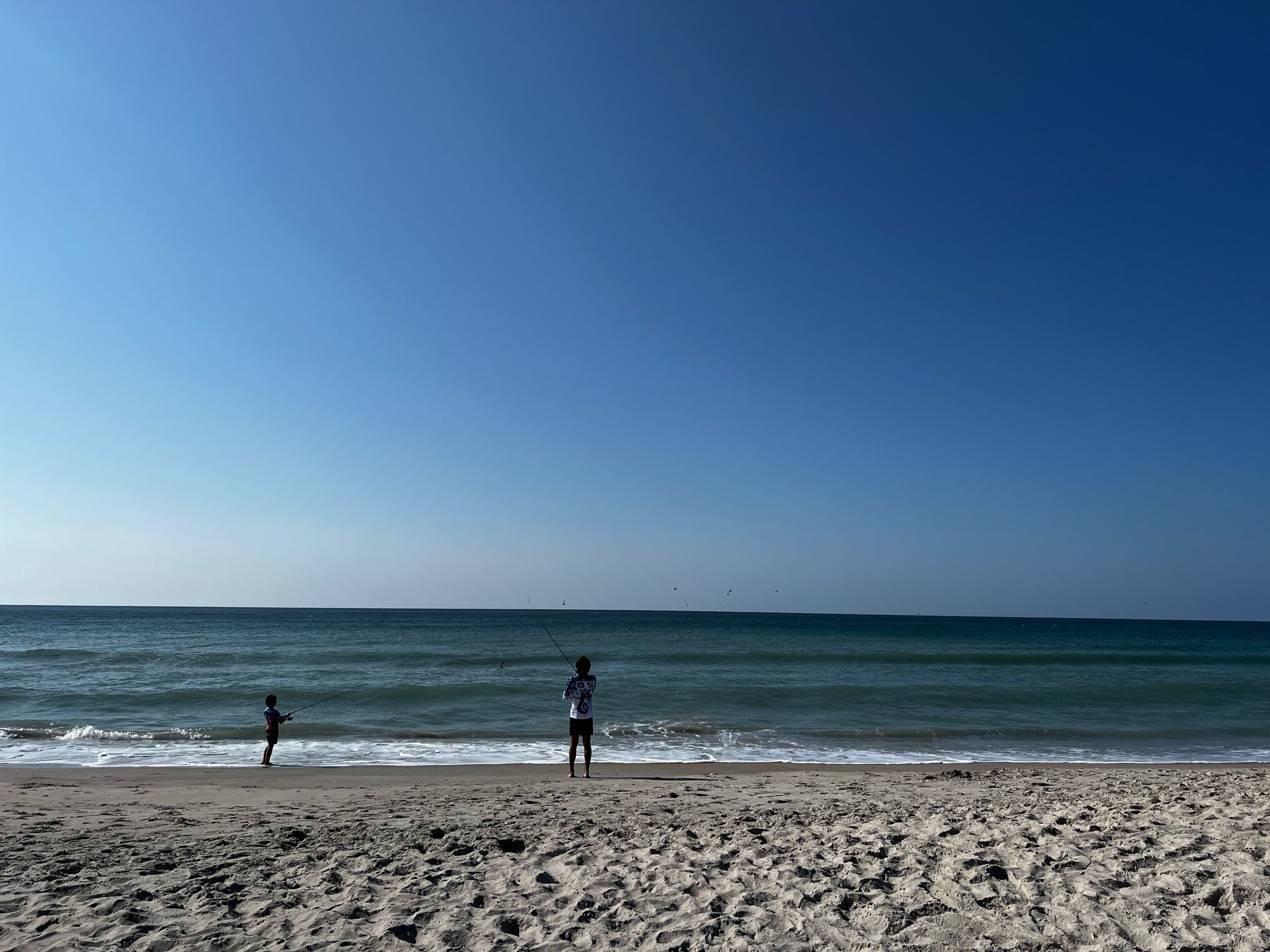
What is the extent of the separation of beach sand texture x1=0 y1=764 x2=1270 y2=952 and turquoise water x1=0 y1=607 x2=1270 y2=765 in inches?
201

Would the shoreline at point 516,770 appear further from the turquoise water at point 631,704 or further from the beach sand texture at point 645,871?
the beach sand texture at point 645,871

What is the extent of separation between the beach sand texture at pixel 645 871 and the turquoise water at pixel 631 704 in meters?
5.11

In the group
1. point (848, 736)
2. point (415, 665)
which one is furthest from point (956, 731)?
point (415, 665)

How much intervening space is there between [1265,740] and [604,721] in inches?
576

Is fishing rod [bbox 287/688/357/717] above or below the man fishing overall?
below

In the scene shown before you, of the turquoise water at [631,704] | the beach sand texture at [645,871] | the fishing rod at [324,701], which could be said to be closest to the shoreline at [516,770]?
the turquoise water at [631,704]

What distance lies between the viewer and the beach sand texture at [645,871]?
14.2 ft

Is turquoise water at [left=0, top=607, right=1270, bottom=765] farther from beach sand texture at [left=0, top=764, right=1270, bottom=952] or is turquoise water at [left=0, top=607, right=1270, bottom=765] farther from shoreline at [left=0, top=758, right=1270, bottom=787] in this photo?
beach sand texture at [left=0, top=764, right=1270, bottom=952]

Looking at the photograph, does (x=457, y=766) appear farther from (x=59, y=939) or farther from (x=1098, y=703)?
(x=1098, y=703)

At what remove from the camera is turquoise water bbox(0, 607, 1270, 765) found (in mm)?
13656

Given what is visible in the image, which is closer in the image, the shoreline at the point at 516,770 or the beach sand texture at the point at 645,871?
the beach sand texture at the point at 645,871

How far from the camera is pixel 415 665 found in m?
30.1

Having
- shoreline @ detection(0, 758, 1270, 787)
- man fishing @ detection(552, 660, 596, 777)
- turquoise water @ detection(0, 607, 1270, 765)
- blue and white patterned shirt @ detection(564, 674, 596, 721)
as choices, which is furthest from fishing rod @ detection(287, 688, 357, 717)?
blue and white patterned shirt @ detection(564, 674, 596, 721)

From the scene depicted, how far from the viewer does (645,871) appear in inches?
213
